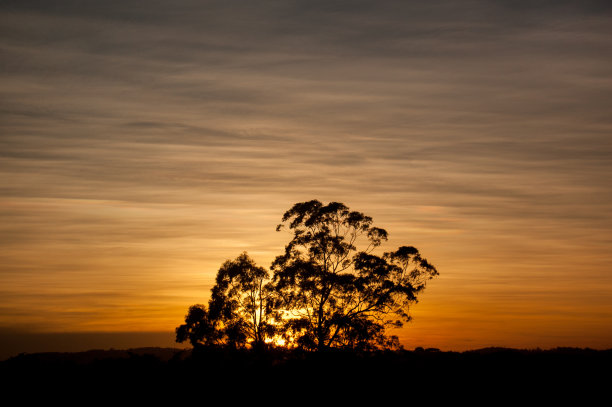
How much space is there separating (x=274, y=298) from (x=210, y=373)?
3105 cm

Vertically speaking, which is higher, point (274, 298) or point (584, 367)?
point (274, 298)

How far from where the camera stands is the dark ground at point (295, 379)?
98.9ft

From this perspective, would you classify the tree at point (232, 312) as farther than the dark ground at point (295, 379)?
Yes

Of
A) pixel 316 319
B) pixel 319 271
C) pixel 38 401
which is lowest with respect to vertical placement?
pixel 38 401

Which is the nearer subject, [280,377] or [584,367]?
[280,377]

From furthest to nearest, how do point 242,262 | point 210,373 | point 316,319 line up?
point 242,262 → point 316,319 → point 210,373

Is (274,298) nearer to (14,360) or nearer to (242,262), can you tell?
(242,262)

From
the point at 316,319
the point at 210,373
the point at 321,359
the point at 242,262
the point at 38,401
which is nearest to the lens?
the point at 38,401

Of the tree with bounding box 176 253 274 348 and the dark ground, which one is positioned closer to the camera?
the dark ground

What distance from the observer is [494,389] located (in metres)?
31.7

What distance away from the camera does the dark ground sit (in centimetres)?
3016

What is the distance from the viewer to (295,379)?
3169 cm

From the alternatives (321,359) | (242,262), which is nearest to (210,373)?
(321,359)

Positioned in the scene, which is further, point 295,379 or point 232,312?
point 232,312
